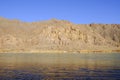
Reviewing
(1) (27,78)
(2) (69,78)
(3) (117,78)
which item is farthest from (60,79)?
(3) (117,78)

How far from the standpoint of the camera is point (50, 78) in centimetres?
3709

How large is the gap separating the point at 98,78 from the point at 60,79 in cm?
501

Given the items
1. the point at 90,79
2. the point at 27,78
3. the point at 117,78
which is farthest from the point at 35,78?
the point at 117,78

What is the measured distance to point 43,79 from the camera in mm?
36000

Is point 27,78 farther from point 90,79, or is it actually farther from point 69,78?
point 90,79

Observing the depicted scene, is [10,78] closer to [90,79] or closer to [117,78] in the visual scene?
[90,79]

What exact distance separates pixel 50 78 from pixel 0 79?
6328mm

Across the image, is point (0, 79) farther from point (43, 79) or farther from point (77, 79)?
point (77, 79)

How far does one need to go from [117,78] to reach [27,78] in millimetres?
11551

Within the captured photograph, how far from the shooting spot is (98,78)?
3716 centimetres

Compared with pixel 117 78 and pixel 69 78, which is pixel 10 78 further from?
pixel 117 78

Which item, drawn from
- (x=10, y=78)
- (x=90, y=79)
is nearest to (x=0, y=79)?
(x=10, y=78)

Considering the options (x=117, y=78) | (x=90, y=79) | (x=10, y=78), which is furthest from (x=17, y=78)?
(x=117, y=78)

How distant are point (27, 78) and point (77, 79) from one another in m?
6.34
